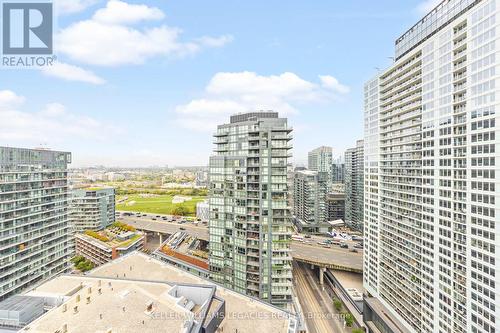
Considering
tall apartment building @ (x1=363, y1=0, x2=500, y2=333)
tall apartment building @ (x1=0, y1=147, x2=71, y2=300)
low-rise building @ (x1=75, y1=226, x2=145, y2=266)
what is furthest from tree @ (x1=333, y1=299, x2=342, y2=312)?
tall apartment building @ (x1=0, y1=147, x2=71, y2=300)

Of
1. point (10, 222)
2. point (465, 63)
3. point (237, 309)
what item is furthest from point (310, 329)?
point (10, 222)

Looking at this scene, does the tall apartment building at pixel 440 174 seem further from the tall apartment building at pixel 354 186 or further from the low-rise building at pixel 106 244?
the low-rise building at pixel 106 244

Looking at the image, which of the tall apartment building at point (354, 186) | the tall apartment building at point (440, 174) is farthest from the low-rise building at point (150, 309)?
the tall apartment building at point (354, 186)

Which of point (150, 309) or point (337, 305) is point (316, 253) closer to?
point (337, 305)

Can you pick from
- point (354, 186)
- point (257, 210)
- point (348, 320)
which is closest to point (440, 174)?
point (257, 210)

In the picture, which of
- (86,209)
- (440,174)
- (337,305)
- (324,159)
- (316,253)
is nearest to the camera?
(440,174)

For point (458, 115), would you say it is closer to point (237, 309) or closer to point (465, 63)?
point (465, 63)
